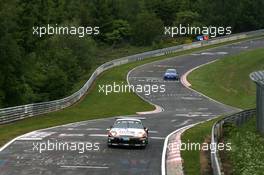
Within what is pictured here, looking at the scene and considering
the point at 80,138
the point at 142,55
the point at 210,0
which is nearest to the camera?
the point at 80,138

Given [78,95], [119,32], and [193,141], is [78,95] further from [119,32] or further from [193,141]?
[119,32]

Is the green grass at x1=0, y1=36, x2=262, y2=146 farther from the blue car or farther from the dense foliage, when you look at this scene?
the blue car

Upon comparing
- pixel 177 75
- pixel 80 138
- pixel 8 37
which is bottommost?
pixel 177 75

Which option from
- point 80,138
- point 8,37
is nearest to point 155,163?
point 80,138

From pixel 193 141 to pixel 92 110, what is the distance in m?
22.9

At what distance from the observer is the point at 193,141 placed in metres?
29.7

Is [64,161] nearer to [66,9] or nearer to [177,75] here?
[177,75]

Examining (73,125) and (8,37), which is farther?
(8,37)

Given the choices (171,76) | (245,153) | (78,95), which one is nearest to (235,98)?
(171,76)

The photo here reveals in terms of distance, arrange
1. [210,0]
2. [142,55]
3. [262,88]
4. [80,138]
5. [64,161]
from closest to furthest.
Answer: [64,161] → [80,138] → [262,88] → [142,55] → [210,0]

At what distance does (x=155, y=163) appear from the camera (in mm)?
22422

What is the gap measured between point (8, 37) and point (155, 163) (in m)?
26.8

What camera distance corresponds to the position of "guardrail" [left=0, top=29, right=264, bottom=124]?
1496 inches

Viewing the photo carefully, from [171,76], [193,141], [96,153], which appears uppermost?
[96,153]
